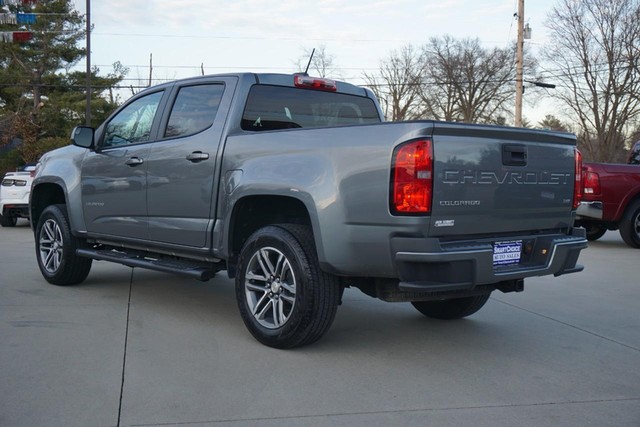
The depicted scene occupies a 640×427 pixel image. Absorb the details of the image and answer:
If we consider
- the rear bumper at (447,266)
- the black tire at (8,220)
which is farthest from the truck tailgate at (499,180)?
the black tire at (8,220)

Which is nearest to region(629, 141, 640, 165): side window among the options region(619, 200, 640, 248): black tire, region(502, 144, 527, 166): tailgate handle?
region(619, 200, 640, 248): black tire

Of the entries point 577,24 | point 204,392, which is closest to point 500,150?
point 204,392

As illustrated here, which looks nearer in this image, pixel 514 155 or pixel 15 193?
pixel 514 155

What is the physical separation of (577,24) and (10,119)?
3424cm

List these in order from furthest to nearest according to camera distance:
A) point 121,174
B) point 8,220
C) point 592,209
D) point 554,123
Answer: point 554,123 < point 8,220 < point 592,209 < point 121,174

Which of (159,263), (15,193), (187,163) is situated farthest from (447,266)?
(15,193)

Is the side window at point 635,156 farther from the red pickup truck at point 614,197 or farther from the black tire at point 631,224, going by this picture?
the black tire at point 631,224

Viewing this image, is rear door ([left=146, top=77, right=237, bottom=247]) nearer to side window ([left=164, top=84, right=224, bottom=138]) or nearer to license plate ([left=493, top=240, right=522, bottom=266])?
side window ([left=164, top=84, right=224, bottom=138])

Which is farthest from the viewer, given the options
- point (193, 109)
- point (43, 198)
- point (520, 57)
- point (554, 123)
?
point (554, 123)

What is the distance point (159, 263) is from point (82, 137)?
1.71 meters

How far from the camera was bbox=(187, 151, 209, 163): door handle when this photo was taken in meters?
5.43

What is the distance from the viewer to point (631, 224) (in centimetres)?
1125

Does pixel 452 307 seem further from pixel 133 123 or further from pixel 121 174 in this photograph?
pixel 133 123

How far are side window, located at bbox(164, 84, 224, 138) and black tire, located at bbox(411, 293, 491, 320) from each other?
2.32 m
